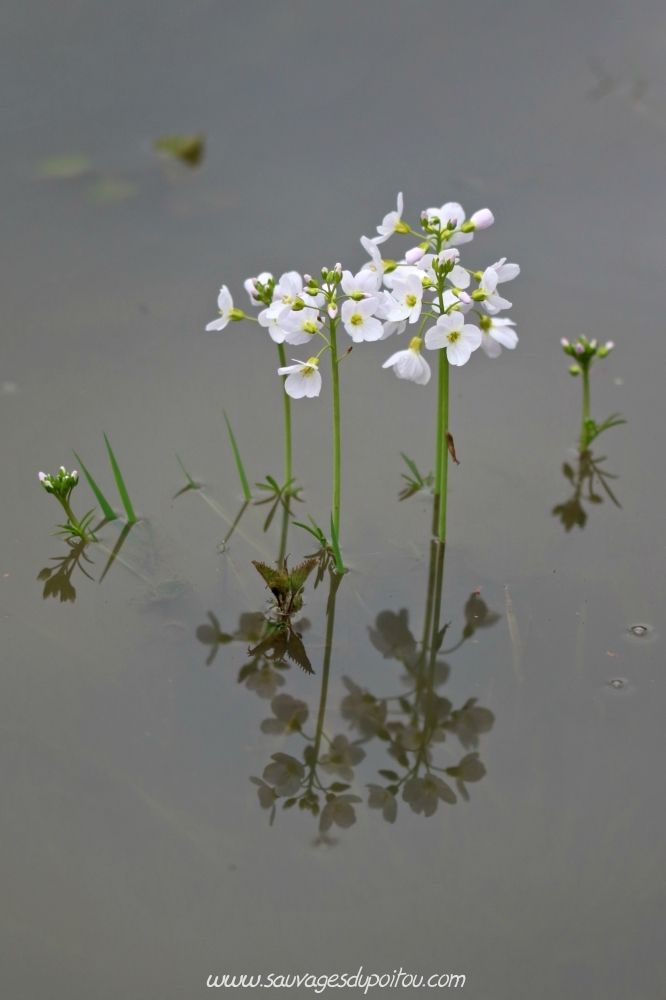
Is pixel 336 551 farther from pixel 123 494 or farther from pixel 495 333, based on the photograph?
pixel 495 333

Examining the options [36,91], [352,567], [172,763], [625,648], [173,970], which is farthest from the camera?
[36,91]

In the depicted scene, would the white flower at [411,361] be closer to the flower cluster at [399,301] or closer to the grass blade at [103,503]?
the flower cluster at [399,301]

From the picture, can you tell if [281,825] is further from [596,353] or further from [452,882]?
[596,353]

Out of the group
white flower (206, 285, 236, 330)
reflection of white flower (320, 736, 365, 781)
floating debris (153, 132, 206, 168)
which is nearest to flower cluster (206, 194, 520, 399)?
white flower (206, 285, 236, 330)

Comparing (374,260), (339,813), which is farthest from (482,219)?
(339,813)

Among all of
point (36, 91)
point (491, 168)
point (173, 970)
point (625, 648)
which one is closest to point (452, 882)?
point (173, 970)

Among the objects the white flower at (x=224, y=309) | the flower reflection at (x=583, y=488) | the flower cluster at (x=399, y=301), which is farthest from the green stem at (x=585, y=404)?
the white flower at (x=224, y=309)

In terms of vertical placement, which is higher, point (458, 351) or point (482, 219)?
point (482, 219)
